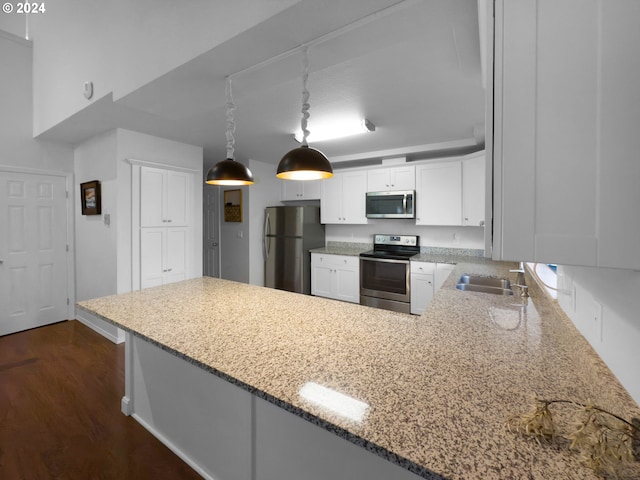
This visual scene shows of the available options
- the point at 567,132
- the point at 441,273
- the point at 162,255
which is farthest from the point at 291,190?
the point at 567,132

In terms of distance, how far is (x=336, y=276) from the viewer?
4.49m

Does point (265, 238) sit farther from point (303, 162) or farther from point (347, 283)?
point (303, 162)

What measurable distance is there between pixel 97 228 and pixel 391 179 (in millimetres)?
3868

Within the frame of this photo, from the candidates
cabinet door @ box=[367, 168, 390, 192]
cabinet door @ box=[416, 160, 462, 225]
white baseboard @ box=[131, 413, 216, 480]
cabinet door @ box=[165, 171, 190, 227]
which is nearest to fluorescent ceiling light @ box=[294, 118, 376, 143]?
cabinet door @ box=[367, 168, 390, 192]

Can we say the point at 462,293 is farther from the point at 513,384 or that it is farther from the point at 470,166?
the point at 470,166

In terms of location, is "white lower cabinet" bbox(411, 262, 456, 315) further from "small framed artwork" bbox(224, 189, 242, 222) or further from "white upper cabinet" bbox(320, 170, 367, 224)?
"small framed artwork" bbox(224, 189, 242, 222)

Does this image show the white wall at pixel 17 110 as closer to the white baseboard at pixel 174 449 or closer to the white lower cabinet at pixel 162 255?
the white lower cabinet at pixel 162 255

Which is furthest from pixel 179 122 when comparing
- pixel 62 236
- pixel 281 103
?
pixel 62 236

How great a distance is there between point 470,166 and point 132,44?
3.64m

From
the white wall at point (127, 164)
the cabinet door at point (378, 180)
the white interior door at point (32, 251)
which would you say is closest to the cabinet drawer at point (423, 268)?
the cabinet door at point (378, 180)

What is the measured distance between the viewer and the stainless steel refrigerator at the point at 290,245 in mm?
4652

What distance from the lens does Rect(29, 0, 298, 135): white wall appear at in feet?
4.98

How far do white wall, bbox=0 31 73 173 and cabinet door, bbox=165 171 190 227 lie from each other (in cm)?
161

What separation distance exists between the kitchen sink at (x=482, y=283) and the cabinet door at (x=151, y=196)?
3.33 metres
